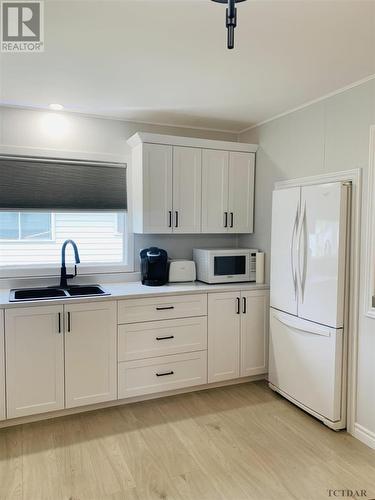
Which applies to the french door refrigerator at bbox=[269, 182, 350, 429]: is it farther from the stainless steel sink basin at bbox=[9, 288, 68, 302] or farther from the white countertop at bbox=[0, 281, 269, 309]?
the stainless steel sink basin at bbox=[9, 288, 68, 302]

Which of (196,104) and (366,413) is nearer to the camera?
(366,413)

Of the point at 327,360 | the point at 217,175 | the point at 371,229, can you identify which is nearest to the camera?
the point at 371,229

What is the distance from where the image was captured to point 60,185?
343 cm

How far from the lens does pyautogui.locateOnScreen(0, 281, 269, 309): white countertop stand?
2.82 metres

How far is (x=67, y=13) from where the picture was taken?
1.85m

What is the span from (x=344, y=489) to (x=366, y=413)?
0.62 metres

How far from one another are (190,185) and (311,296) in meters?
1.50

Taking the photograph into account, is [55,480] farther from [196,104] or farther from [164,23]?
[196,104]

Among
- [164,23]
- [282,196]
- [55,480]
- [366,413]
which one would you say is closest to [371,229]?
[282,196]

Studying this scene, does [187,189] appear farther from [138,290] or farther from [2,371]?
[2,371]

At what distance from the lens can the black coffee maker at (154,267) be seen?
11.4 feet

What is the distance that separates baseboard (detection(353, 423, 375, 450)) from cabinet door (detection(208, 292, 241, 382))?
112 centimetres

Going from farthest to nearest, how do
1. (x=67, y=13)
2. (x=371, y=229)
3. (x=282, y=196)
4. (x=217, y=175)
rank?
(x=217, y=175) < (x=282, y=196) < (x=371, y=229) < (x=67, y=13)

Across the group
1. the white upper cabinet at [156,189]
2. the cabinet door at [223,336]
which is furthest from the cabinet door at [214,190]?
the cabinet door at [223,336]
